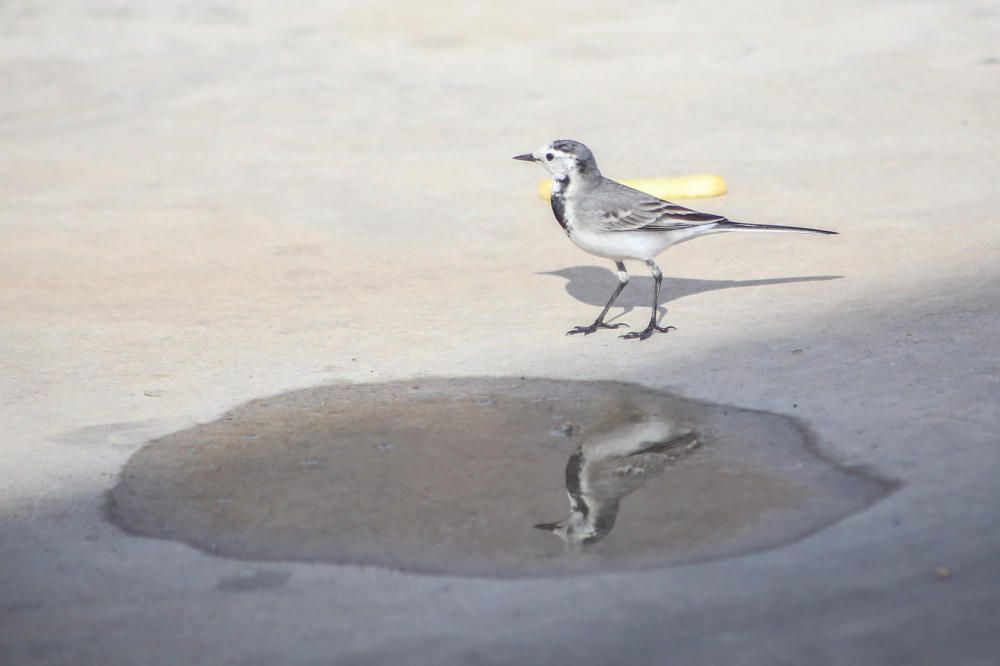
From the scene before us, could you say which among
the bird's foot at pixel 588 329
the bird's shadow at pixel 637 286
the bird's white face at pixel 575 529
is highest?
the bird's white face at pixel 575 529

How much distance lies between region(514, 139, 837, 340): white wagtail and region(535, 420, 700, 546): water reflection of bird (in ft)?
4.19

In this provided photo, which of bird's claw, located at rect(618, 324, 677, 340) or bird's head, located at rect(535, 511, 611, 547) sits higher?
bird's head, located at rect(535, 511, 611, 547)

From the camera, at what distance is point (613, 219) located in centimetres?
665

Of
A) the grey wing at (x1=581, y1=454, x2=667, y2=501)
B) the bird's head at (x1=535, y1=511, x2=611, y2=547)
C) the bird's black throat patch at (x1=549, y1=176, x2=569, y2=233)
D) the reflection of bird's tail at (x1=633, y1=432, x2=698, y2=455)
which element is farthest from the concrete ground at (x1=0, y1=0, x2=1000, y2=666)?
the grey wing at (x1=581, y1=454, x2=667, y2=501)

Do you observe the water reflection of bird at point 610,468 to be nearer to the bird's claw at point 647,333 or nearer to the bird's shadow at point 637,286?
the bird's claw at point 647,333

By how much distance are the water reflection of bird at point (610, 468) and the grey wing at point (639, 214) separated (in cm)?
149

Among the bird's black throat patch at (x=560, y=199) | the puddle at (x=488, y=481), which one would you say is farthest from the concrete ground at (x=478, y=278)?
the bird's black throat patch at (x=560, y=199)

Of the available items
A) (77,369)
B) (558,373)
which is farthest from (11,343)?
(558,373)

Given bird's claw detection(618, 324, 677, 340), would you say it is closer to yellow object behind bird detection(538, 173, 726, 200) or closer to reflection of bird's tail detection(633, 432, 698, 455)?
reflection of bird's tail detection(633, 432, 698, 455)

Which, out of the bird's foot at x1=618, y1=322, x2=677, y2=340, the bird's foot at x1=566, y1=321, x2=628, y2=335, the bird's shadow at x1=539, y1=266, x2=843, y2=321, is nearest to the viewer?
the bird's foot at x1=618, y1=322, x2=677, y2=340

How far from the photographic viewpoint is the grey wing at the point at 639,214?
262 inches

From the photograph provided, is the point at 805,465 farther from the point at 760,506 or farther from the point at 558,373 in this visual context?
the point at 558,373

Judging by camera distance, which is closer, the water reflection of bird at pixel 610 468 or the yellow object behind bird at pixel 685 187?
the water reflection of bird at pixel 610 468

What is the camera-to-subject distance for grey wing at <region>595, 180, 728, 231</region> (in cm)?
666
